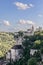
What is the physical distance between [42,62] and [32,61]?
31.9 inches

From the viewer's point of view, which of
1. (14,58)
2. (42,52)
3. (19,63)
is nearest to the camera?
(42,52)

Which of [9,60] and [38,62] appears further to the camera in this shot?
[9,60]

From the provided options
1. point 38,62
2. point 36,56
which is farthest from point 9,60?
point 38,62

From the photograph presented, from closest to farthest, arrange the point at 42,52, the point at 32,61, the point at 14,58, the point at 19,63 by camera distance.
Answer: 1. the point at 32,61
2. the point at 42,52
3. the point at 19,63
4. the point at 14,58

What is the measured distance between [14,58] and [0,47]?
2019cm

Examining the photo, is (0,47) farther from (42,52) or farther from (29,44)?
(42,52)

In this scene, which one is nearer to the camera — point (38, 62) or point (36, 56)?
point (38, 62)

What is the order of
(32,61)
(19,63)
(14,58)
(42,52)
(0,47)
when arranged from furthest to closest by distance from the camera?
(0,47) → (14,58) → (19,63) → (42,52) → (32,61)

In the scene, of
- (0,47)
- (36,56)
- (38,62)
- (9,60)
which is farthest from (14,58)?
Answer: (0,47)

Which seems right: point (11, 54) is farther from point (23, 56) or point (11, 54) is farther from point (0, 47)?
point (0, 47)

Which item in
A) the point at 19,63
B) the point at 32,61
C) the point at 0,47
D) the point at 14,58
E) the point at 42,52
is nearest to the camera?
the point at 32,61

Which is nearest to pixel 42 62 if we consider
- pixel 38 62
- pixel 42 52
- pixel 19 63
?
pixel 38 62

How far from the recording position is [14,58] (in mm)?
27953

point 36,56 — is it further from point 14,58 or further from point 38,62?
point 14,58
